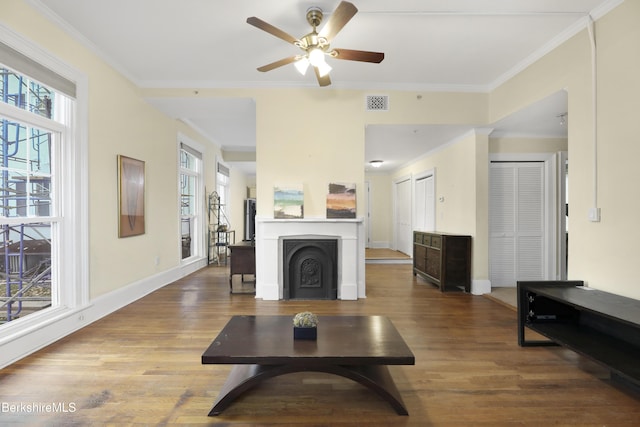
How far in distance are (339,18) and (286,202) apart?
2349mm

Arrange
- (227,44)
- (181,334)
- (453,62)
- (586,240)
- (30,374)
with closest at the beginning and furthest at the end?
1. (30,374)
2. (586,240)
3. (181,334)
4. (227,44)
5. (453,62)

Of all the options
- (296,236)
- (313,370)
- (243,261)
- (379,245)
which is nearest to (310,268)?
(296,236)

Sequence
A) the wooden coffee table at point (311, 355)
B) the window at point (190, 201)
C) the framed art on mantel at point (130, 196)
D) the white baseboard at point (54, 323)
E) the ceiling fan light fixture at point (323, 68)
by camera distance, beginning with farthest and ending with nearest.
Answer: the window at point (190, 201), the framed art on mantel at point (130, 196), the ceiling fan light fixture at point (323, 68), the white baseboard at point (54, 323), the wooden coffee table at point (311, 355)

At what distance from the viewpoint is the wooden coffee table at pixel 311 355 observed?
5.57 ft

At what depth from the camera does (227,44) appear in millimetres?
3080

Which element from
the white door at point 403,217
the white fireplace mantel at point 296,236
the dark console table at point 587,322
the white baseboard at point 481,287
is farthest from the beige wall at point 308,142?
the white door at point 403,217

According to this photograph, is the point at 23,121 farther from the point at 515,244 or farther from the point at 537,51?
the point at 515,244

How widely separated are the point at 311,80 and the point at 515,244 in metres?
3.90

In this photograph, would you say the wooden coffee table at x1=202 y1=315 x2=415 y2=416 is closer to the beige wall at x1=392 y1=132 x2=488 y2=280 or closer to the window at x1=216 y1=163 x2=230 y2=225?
the beige wall at x1=392 y1=132 x2=488 y2=280

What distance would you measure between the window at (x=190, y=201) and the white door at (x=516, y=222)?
17.3 feet

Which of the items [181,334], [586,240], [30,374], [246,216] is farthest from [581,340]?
[246,216]

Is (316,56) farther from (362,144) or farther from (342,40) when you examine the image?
(362,144)

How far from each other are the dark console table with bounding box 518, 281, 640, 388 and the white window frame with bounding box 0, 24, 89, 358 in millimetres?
4127

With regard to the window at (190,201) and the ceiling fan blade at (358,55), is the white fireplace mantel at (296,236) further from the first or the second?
the window at (190,201)
